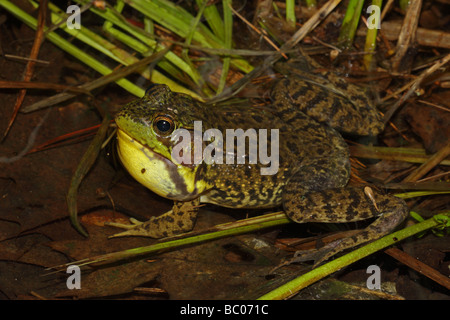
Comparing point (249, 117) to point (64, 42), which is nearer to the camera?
point (249, 117)

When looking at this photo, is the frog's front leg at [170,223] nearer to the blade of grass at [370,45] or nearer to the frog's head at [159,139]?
the frog's head at [159,139]

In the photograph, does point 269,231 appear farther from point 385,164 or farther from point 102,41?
point 102,41

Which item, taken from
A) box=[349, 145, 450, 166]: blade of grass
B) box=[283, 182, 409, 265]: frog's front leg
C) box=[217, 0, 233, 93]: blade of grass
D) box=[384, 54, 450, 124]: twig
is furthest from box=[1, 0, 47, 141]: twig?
box=[384, 54, 450, 124]: twig

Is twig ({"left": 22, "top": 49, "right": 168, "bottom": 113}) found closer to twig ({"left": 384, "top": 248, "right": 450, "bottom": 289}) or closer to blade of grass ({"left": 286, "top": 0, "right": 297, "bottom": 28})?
blade of grass ({"left": 286, "top": 0, "right": 297, "bottom": 28})

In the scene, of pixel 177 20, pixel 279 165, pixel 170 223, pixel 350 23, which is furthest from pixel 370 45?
pixel 170 223

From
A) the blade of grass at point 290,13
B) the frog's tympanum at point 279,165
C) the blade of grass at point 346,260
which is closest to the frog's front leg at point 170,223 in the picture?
the frog's tympanum at point 279,165

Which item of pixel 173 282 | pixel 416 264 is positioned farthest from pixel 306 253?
pixel 173 282

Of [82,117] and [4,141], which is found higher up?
[82,117]
